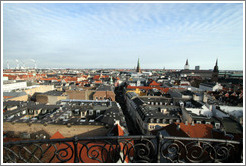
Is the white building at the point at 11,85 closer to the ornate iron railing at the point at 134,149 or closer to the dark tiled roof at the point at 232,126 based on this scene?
the ornate iron railing at the point at 134,149

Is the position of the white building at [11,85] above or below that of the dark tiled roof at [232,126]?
above

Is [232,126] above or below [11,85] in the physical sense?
below

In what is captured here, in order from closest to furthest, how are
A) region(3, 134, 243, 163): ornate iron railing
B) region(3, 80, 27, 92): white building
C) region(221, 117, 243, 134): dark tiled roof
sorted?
1. region(3, 134, 243, 163): ornate iron railing
2. region(221, 117, 243, 134): dark tiled roof
3. region(3, 80, 27, 92): white building

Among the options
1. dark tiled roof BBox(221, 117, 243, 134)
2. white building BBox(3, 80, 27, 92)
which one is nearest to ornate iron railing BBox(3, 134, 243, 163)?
dark tiled roof BBox(221, 117, 243, 134)

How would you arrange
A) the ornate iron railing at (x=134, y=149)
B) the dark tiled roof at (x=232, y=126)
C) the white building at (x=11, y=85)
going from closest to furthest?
the ornate iron railing at (x=134, y=149), the dark tiled roof at (x=232, y=126), the white building at (x=11, y=85)

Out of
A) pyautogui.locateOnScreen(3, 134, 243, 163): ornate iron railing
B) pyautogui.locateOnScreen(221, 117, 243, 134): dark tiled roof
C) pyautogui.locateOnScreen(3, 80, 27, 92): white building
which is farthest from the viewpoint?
pyautogui.locateOnScreen(3, 80, 27, 92): white building

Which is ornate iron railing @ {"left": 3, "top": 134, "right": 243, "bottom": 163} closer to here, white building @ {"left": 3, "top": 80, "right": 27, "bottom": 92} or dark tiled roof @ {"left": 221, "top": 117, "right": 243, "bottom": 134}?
dark tiled roof @ {"left": 221, "top": 117, "right": 243, "bottom": 134}

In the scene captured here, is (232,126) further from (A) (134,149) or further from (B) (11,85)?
(B) (11,85)

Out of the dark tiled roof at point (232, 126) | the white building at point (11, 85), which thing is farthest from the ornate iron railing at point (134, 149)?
the white building at point (11, 85)

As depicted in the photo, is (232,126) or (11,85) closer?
(232,126)

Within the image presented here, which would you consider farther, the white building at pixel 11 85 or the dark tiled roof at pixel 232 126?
the white building at pixel 11 85

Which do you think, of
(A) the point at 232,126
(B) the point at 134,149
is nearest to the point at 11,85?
(B) the point at 134,149

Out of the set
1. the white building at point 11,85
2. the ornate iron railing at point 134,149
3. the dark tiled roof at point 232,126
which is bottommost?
the dark tiled roof at point 232,126

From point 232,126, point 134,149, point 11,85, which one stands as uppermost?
point 134,149
